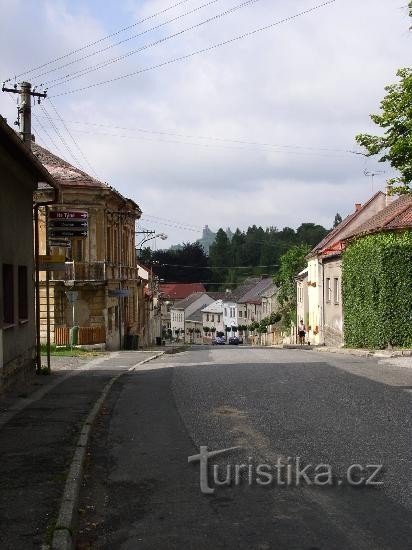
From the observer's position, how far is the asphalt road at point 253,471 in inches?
227

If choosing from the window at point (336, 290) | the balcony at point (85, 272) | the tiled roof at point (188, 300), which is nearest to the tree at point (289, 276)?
the window at point (336, 290)

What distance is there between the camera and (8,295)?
589 inches

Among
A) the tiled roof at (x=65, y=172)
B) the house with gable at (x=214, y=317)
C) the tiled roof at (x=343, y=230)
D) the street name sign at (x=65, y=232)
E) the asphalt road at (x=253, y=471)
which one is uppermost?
the tiled roof at (x=65, y=172)

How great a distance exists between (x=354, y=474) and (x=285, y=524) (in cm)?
180

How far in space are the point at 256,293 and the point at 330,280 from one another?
57.6m

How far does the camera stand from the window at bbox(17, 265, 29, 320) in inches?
640

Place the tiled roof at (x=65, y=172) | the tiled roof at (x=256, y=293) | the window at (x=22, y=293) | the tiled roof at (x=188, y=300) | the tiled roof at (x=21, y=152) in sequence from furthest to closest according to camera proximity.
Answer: the tiled roof at (x=188, y=300) → the tiled roof at (x=256, y=293) → the tiled roof at (x=65, y=172) → the window at (x=22, y=293) → the tiled roof at (x=21, y=152)

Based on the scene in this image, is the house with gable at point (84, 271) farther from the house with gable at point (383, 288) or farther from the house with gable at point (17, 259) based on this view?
the house with gable at point (17, 259)

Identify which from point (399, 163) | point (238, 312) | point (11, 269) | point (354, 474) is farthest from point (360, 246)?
point (238, 312)

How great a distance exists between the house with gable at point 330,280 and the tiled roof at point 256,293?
45888 millimetres

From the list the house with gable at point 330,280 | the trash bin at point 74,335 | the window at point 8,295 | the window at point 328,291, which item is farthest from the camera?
the window at point 328,291

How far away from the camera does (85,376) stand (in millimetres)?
18688

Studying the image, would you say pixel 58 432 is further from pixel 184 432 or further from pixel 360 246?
pixel 360 246

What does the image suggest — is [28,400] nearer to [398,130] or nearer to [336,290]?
[398,130]
